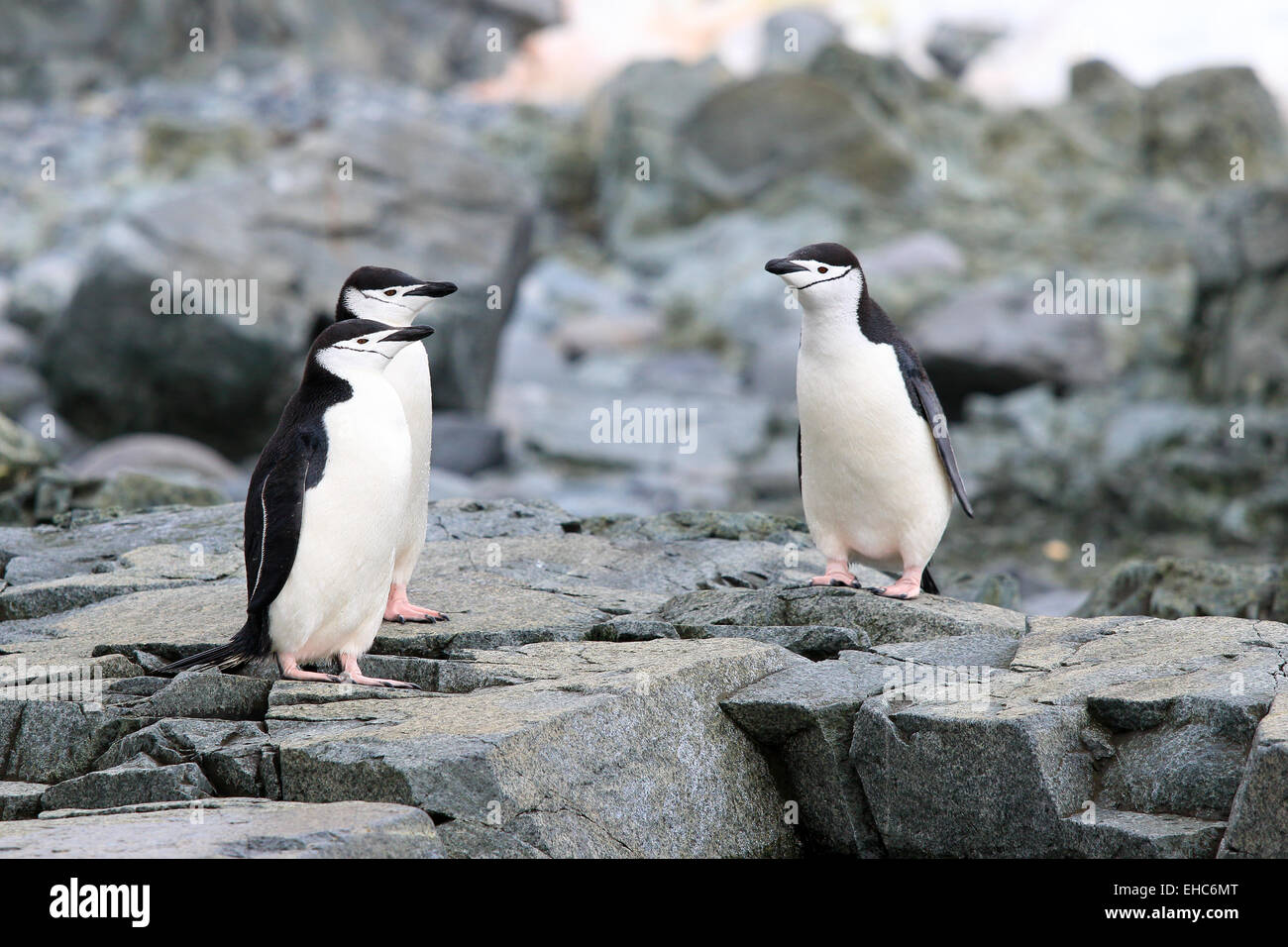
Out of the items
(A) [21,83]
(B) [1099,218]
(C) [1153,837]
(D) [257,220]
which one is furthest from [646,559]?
(A) [21,83]

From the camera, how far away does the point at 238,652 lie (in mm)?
4617

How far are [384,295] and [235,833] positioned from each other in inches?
97.6

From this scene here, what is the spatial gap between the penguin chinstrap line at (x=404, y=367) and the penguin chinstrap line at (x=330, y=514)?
48cm

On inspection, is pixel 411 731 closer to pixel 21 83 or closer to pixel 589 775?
pixel 589 775

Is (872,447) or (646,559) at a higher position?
(872,447)

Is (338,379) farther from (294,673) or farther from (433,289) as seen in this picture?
(294,673)

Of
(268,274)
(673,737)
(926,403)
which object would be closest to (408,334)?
(673,737)

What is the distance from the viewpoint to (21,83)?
35438 mm

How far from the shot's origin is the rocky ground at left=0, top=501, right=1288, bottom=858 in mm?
3793

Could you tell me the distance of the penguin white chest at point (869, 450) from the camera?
5.60 m

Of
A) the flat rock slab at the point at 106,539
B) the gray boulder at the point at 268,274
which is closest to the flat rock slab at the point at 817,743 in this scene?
the flat rock slab at the point at 106,539

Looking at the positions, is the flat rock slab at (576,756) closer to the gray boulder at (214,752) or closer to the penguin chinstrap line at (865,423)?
the gray boulder at (214,752)

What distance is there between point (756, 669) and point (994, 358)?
13.3 meters

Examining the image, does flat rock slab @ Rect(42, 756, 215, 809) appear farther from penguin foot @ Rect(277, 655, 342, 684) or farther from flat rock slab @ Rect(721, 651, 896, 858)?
flat rock slab @ Rect(721, 651, 896, 858)
